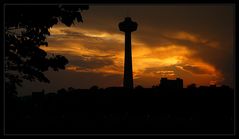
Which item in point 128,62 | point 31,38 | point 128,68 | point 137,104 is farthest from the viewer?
point 128,62

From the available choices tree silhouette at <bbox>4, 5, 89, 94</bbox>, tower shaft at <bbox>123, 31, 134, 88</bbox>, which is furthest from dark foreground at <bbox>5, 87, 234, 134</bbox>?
tower shaft at <bbox>123, 31, 134, 88</bbox>

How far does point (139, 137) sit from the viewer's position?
37.4 ft

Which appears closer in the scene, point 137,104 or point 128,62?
point 137,104

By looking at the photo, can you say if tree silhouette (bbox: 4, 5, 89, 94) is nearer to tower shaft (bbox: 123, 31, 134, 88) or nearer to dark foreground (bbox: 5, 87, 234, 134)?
dark foreground (bbox: 5, 87, 234, 134)

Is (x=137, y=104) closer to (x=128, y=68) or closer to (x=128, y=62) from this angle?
(x=128, y=68)

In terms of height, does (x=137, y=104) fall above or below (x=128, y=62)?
below

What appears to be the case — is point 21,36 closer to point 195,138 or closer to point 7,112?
point 7,112

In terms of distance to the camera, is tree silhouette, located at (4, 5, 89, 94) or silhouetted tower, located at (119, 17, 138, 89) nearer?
tree silhouette, located at (4, 5, 89, 94)

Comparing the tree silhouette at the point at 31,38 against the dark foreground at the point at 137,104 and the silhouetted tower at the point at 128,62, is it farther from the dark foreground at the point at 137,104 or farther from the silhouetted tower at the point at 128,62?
the silhouetted tower at the point at 128,62

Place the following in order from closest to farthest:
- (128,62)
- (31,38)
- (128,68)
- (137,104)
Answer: (31,38)
(137,104)
(128,68)
(128,62)

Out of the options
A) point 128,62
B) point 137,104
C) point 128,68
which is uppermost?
point 128,62

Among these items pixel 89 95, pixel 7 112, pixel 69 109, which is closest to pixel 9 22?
pixel 7 112

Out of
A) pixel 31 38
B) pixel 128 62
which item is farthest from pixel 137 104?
pixel 128 62

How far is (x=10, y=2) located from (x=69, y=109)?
2506 cm
